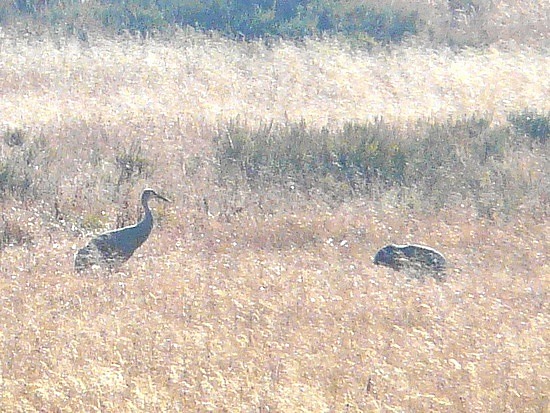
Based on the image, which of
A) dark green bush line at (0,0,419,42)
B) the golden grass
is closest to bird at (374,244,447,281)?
the golden grass

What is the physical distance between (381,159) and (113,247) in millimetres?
4433

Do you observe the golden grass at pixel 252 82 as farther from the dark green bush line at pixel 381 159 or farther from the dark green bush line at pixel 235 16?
the dark green bush line at pixel 381 159

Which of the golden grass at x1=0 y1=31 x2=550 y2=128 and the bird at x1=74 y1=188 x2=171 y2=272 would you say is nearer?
the bird at x1=74 y1=188 x2=171 y2=272

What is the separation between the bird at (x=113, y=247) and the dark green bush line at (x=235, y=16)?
36.8ft

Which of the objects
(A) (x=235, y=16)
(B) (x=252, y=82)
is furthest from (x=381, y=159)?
(A) (x=235, y=16)

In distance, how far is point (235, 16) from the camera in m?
19.8

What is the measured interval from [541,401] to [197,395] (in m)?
1.85

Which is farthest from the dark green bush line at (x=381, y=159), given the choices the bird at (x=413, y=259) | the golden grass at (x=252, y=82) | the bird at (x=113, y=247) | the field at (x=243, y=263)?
the bird at (x=113, y=247)

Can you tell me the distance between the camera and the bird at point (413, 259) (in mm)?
7809

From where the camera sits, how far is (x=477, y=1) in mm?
22203

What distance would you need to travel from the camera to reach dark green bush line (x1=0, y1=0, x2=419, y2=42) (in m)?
19.2

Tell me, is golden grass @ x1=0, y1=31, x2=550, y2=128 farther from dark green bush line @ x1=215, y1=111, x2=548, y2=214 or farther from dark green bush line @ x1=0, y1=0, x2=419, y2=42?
dark green bush line @ x1=215, y1=111, x2=548, y2=214

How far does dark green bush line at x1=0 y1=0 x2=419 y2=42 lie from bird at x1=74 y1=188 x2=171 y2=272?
442 inches

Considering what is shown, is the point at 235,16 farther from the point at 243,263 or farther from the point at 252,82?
the point at 243,263
